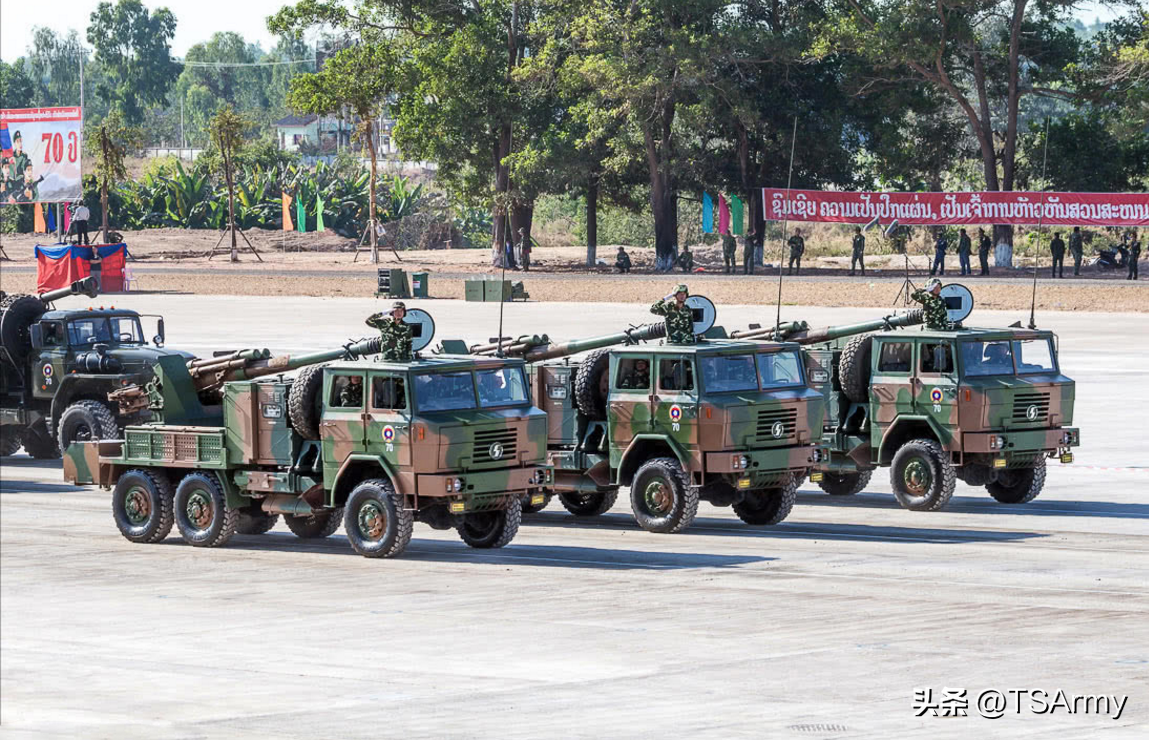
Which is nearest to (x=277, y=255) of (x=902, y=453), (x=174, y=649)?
(x=902, y=453)

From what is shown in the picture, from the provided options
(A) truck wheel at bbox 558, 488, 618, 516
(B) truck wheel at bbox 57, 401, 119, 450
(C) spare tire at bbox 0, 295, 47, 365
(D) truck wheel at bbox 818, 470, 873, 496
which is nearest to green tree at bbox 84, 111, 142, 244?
(C) spare tire at bbox 0, 295, 47, 365

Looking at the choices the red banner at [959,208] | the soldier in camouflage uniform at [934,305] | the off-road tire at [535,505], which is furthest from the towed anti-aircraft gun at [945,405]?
the red banner at [959,208]

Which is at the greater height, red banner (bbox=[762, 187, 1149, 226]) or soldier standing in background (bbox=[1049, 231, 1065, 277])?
red banner (bbox=[762, 187, 1149, 226])

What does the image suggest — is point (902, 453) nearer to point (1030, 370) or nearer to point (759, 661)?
point (1030, 370)

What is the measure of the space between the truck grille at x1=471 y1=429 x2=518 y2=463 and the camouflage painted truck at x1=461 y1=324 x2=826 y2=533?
2.35 meters

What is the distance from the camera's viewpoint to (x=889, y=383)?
80.8 feet

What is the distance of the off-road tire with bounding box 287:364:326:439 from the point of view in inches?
826

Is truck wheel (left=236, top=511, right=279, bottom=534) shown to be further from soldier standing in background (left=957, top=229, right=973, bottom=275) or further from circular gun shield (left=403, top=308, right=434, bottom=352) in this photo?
soldier standing in background (left=957, top=229, right=973, bottom=275)

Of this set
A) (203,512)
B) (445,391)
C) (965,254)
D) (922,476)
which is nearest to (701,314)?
(922,476)

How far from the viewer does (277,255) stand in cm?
9088

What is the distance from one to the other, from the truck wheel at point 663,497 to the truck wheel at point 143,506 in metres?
5.27

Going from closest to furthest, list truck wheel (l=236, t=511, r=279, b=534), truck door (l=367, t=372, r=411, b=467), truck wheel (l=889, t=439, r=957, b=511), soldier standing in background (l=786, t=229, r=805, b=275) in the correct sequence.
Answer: truck door (l=367, t=372, r=411, b=467)
truck wheel (l=236, t=511, r=279, b=534)
truck wheel (l=889, t=439, r=957, b=511)
soldier standing in background (l=786, t=229, r=805, b=275)

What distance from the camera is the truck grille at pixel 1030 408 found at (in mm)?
24078

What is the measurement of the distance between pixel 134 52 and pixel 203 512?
459 feet
